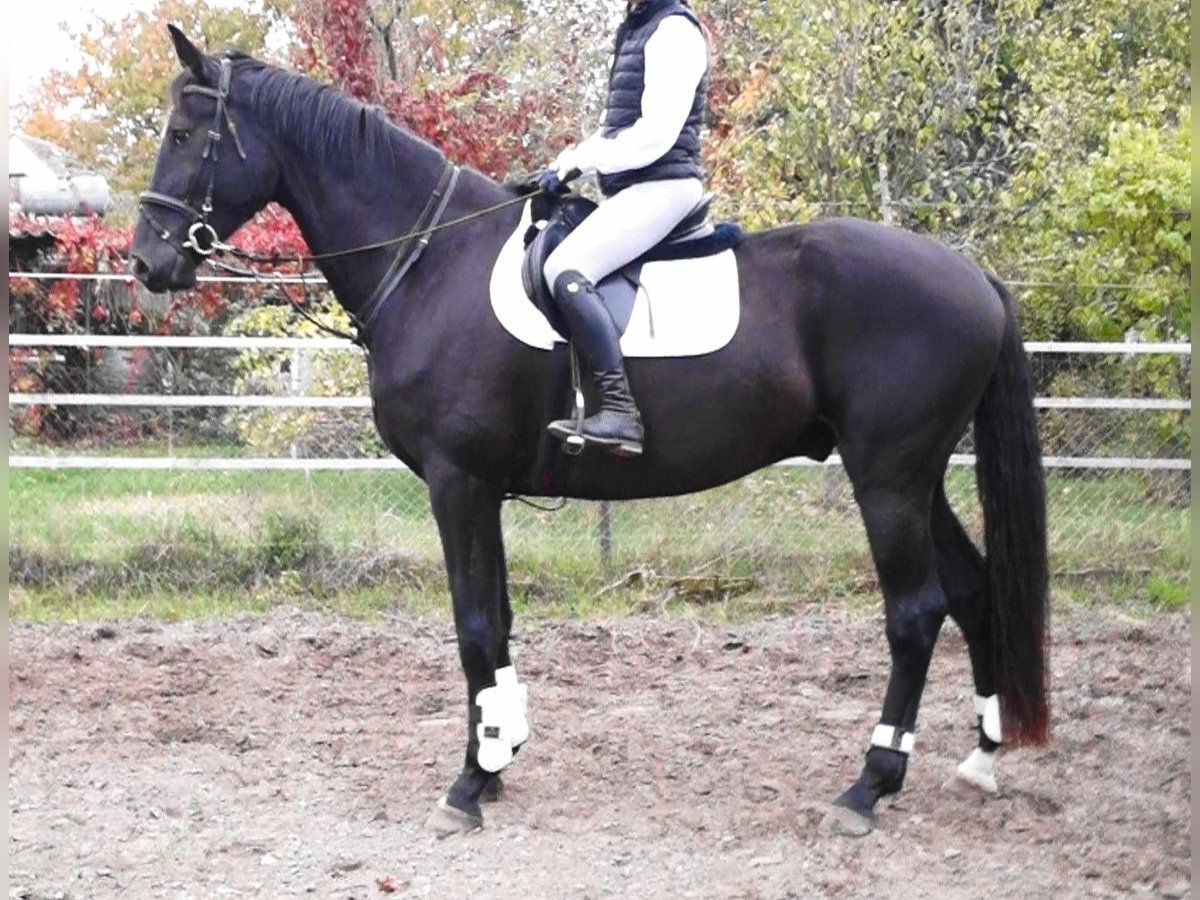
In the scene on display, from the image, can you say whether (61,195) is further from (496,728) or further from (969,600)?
(969,600)

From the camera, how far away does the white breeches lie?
492 cm

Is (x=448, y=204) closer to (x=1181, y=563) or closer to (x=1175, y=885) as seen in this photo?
(x=1175, y=885)

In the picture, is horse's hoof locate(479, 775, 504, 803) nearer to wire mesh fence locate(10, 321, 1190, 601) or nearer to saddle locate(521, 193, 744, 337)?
saddle locate(521, 193, 744, 337)

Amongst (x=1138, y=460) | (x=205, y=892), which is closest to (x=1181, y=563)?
(x=1138, y=460)

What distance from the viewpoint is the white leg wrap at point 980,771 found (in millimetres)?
5242

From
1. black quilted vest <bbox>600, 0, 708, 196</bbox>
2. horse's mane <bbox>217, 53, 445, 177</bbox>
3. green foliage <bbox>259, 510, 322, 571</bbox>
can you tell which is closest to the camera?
black quilted vest <bbox>600, 0, 708, 196</bbox>

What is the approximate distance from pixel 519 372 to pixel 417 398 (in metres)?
0.36

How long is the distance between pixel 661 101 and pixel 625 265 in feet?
1.82

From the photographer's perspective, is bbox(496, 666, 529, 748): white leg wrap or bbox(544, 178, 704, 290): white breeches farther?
bbox(496, 666, 529, 748): white leg wrap

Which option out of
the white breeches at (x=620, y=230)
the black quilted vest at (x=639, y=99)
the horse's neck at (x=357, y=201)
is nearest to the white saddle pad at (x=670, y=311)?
the white breeches at (x=620, y=230)

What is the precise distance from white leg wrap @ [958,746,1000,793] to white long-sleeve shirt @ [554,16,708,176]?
7.73ft

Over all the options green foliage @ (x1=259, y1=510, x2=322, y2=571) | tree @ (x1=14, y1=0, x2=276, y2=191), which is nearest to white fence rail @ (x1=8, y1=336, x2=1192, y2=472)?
green foliage @ (x1=259, y1=510, x2=322, y2=571)

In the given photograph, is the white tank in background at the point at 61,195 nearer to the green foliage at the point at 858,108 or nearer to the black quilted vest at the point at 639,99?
the green foliage at the point at 858,108

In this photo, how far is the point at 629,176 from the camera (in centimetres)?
505
